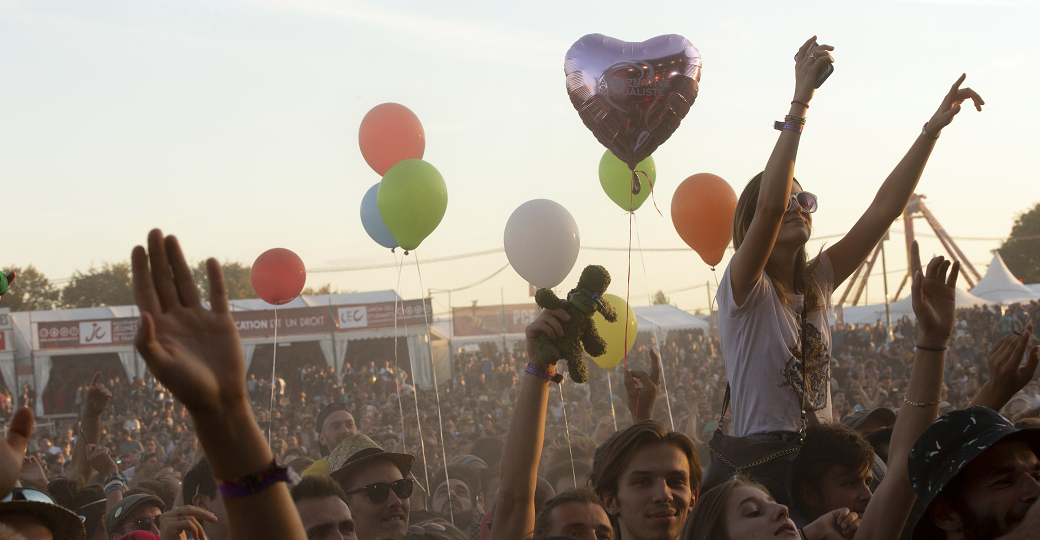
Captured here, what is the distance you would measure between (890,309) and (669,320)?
7248mm

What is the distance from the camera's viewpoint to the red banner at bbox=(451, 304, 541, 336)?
86.9 ft

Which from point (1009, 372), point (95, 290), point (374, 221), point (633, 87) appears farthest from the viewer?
point (95, 290)

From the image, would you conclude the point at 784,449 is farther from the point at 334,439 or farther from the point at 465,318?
the point at 465,318

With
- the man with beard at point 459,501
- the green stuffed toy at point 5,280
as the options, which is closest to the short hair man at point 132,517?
the green stuffed toy at point 5,280

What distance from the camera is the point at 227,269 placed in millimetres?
59438

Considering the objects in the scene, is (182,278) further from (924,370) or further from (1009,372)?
(1009,372)

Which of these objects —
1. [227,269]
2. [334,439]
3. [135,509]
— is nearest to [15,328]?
[334,439]

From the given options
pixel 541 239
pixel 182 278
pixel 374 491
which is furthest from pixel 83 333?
pixel 182 278

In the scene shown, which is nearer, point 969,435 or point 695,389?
point 969,435

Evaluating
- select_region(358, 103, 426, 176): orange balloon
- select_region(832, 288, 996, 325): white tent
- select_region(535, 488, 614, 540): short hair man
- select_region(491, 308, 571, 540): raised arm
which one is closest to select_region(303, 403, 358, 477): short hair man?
select_region(358, 103, 426, 176): orange balloon

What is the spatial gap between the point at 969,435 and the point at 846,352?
18.5 meters

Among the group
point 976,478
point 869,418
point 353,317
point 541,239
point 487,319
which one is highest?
point 541,239

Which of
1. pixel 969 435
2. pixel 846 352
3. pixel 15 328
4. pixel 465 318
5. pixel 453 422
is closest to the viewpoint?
pixel 969 435

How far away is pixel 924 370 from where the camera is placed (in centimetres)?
209
